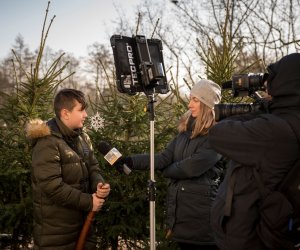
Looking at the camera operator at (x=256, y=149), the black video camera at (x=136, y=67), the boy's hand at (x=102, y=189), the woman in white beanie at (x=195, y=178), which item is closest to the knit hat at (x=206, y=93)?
the woman in white beanie at (x=195, y=178)

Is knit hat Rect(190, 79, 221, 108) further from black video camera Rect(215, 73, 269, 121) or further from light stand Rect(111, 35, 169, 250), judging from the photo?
black video camera Rect(215, 73, 269, 121)

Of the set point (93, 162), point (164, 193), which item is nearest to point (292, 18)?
point (164, 193)

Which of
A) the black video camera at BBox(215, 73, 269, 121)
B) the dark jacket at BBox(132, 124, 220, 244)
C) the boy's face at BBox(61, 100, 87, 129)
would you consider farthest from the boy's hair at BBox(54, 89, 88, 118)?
the black video camera at BBox(215, 73, 269, 121)

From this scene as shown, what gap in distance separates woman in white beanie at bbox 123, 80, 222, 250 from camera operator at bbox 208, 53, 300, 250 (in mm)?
874

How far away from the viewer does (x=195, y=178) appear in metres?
3.29

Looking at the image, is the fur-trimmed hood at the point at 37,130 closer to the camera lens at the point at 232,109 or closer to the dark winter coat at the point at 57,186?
the dark winter coat at the point at 57,186

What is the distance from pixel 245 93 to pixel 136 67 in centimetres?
124

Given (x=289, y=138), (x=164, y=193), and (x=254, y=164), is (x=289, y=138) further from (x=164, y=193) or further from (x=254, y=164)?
(x=164, y=193)

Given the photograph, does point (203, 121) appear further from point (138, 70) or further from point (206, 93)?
point (138, 70)

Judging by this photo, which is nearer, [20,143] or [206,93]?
[206,93]

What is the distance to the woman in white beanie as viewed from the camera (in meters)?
3.21

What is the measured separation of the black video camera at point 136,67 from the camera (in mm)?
3289

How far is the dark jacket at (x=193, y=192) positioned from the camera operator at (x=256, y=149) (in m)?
0.87

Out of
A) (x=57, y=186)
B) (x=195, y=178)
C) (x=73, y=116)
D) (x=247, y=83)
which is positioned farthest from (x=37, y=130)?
(x=247, y=83)
